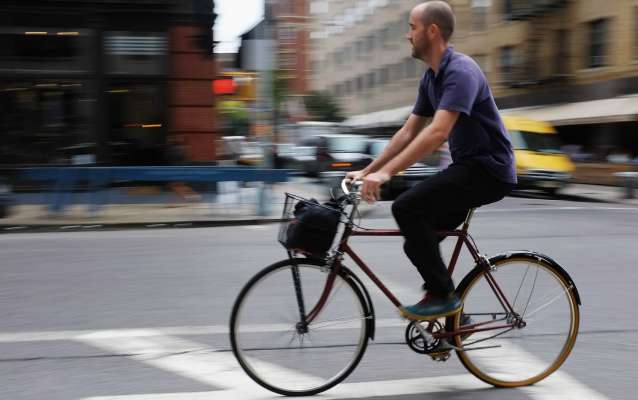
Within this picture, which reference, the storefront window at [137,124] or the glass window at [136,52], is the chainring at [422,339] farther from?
the glass window at [136,52]

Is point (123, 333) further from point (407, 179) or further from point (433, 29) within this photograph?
point (407, 179)

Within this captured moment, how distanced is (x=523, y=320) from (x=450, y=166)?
97 centimetres

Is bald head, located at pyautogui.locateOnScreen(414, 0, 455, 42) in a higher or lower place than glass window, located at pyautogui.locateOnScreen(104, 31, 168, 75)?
lower

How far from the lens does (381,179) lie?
351 centimetres

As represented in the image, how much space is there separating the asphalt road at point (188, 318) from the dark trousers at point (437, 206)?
1.39ft

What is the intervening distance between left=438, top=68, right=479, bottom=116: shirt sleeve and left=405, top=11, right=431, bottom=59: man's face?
8.2 inches

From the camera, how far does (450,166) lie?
3.73m

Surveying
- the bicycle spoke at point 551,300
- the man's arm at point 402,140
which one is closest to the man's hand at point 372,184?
the man's arm at point 402,140

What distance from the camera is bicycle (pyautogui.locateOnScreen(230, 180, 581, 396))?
12.2 feet

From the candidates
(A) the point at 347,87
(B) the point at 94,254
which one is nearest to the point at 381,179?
(B) the point at 94,254

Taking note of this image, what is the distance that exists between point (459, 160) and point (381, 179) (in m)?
0.47

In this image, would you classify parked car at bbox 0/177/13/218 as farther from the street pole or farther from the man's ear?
the man's ear

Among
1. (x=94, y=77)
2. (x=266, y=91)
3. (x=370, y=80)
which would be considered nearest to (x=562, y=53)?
(x=266, y=91)

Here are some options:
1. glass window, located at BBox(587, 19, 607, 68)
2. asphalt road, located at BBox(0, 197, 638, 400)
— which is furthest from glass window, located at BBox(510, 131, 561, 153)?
glass window, located at BBox(587, 19, 607, 68)
